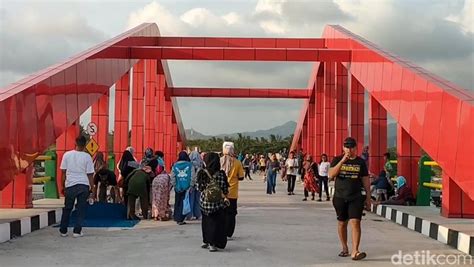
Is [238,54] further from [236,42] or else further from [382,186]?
[382,186]

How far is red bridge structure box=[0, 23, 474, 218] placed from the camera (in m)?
10.9

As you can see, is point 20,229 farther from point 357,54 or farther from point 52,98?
point 357,54

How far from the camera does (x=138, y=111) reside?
3042cm

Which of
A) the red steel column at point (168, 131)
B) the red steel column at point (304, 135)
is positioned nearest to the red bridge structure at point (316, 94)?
the red steel column at point (168, 131)

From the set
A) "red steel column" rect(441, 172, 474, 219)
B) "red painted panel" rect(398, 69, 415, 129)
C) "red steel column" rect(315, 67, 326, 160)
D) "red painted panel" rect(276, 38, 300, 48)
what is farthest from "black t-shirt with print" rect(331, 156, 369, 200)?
"red steel column" rect(315, 67, 326, 160)

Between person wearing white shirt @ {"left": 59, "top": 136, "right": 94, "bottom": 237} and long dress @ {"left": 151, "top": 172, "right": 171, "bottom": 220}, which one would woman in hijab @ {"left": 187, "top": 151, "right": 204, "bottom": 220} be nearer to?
long dress @ {"left": 151, "top": 172, "right": 171, "bottom": 220}

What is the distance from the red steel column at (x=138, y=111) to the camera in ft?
98.9

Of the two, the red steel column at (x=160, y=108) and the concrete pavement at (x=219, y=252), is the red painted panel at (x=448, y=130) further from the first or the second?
the red steel column at (x=160, y=108)

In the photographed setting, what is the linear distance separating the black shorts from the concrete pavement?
21.7 inches

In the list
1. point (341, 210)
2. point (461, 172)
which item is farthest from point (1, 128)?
point (461, 172)

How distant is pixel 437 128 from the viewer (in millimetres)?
11891

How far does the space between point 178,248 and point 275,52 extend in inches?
565

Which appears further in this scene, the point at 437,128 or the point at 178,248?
the point at 437,128

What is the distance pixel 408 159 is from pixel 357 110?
912 centimetres
